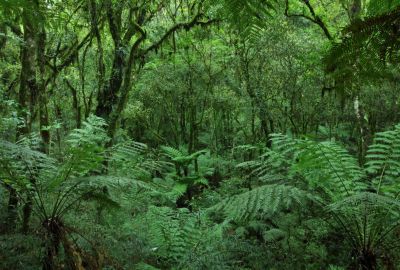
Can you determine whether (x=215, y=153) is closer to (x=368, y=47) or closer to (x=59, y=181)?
(x=59, y=181)

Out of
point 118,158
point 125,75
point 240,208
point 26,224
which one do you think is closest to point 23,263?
point 26,224

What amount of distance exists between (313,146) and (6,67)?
9635 millimetres

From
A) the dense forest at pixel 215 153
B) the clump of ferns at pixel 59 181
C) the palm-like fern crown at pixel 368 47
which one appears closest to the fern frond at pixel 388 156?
the dense forest at pixel 215 153

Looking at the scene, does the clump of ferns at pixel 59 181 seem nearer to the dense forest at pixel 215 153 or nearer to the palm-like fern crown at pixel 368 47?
the dense forest at pixel 215 153

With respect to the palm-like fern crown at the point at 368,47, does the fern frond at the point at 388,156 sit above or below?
below

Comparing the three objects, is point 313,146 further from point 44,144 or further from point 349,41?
point 44,144

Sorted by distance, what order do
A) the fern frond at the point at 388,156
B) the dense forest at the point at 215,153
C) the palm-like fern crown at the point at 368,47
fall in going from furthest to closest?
the fern frond at the point at 388,156 → the dense forest at the point at 215,153 → the palm-like fern crown at the point at 368,47

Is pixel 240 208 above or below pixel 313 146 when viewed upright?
below

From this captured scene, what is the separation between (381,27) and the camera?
1239 millimetres

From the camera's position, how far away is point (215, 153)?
16.0 m

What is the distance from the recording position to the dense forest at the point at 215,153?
10.3 ft

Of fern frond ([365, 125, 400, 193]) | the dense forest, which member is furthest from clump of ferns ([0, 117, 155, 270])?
fern frond ([365, 125, 400, 193])

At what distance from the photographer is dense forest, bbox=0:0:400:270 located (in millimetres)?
3150

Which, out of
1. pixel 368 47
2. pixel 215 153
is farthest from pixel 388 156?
pixel 215 153
